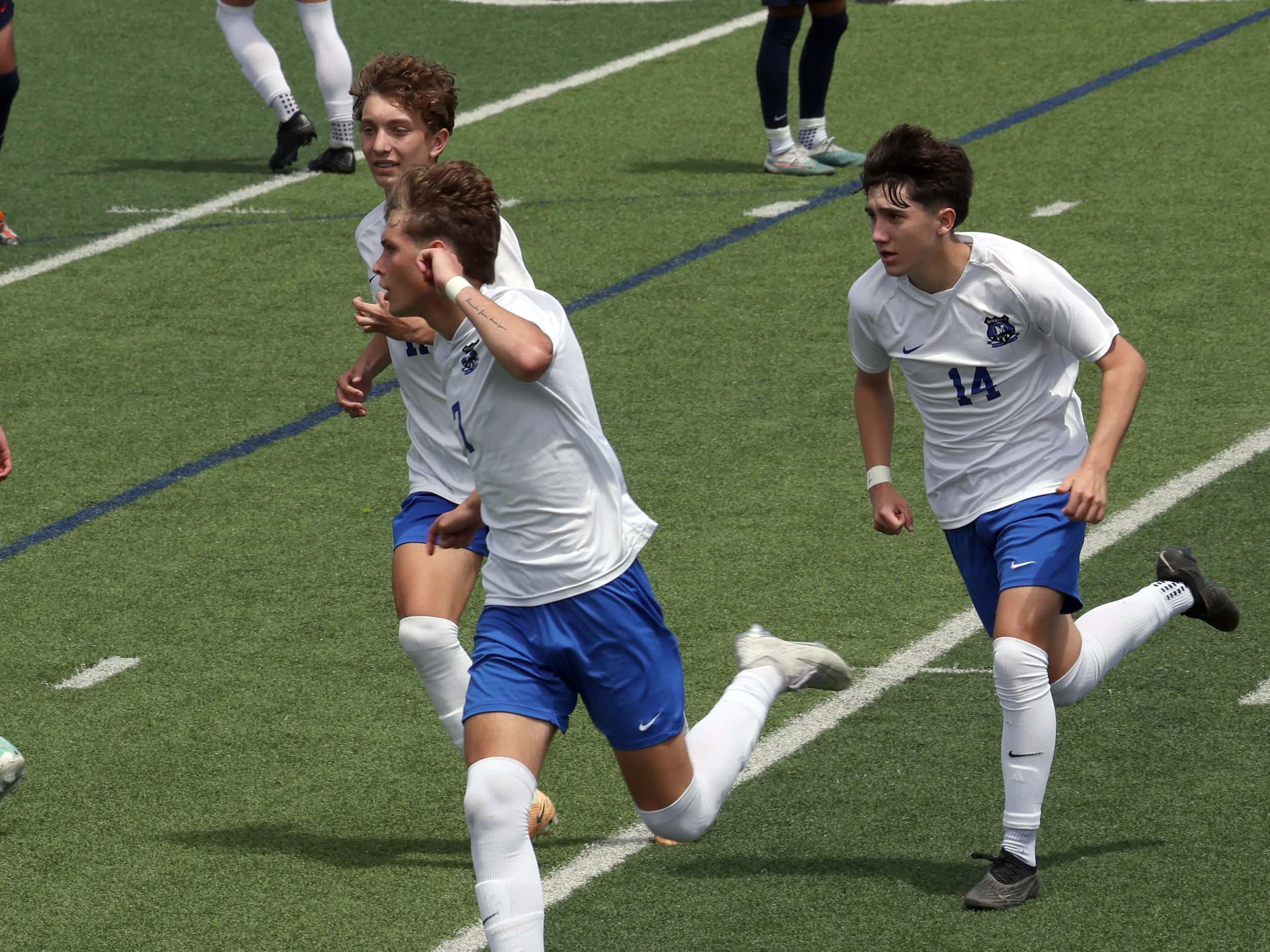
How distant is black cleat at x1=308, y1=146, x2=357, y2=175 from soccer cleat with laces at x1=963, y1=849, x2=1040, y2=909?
8177 mm

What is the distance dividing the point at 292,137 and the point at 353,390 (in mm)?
7116

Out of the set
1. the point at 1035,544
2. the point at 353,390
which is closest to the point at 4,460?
the point at 353,390

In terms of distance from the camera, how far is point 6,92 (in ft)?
33.4

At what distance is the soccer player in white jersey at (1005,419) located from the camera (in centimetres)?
440

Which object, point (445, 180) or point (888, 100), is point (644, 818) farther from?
point (888, 100)

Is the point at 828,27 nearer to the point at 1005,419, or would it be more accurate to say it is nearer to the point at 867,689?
the point at 867,689

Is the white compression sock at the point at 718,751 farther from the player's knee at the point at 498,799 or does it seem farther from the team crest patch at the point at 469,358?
the team crest patch at the point at 469,358

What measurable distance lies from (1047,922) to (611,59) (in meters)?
10.8

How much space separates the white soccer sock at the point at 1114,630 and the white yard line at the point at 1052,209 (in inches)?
212

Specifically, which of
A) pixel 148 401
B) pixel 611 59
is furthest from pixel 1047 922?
pixel 611 59

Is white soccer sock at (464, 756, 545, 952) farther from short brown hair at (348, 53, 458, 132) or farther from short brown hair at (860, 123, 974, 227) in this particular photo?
short brown hair at (348, 53, 458, 132)

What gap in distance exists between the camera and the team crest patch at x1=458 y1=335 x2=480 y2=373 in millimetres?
3910

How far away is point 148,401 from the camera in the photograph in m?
8.43

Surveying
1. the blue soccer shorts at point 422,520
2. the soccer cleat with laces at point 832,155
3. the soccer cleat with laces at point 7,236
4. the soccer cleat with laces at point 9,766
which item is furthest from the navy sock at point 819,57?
the soccer cleat with laces at point 9,766
